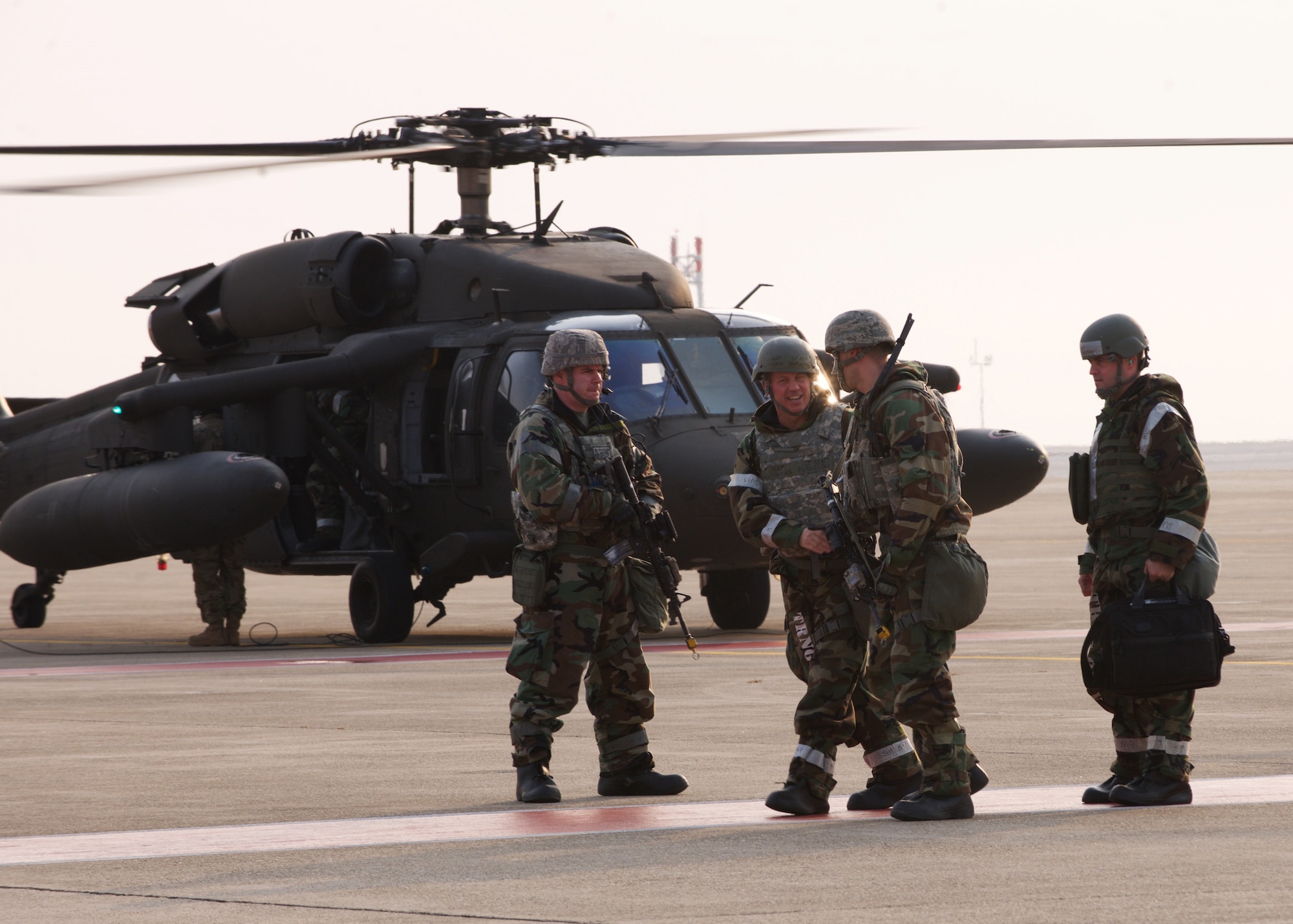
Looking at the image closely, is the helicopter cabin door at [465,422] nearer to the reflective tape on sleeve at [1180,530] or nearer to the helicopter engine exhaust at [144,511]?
the helicopter engine exhaust at [144,511]

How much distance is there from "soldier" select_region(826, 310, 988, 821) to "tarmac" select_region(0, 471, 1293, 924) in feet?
0.86

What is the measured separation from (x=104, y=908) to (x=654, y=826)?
2109mm

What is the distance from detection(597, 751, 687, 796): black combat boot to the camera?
7.88m

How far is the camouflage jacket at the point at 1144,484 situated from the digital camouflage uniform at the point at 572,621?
5.94ft

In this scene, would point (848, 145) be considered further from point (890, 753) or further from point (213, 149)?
point (890, 753)

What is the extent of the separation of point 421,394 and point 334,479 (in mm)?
1383

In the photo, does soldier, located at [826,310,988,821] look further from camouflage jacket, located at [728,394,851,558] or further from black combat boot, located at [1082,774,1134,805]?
black combat boot, located at [1082,774,1134,805]

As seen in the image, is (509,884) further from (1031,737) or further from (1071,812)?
(1031,737)

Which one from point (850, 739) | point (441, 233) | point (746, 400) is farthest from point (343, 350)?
point (850, 739)

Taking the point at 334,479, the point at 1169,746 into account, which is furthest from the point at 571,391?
the point at 334,479

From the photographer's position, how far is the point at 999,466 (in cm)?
1644

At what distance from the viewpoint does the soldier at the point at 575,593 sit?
26.0ft

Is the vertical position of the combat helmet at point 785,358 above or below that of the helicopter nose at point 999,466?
above

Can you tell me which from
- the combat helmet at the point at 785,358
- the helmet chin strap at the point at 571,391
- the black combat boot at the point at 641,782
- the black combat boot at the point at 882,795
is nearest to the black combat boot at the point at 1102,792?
the black combat boot at the point at 882,795
